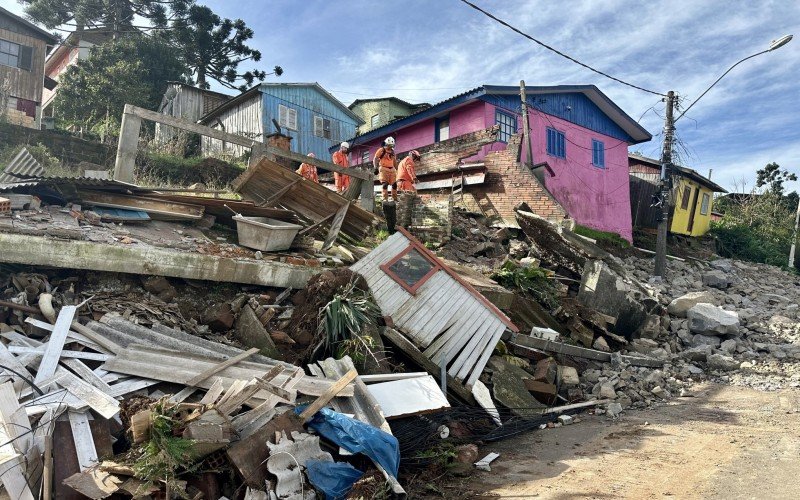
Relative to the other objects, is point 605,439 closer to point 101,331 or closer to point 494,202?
point 101,331

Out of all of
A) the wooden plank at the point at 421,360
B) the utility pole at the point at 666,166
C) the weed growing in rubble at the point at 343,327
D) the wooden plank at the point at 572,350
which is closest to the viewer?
the weed growing in rubble at the point at 343,327

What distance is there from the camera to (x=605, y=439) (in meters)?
5.86

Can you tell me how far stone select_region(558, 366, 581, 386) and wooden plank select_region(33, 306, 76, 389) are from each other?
254 inches

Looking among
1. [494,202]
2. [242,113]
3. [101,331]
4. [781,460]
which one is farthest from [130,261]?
[242,113]

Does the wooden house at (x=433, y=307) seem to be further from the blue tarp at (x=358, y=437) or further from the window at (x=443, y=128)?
the window at (x=443, y=128)

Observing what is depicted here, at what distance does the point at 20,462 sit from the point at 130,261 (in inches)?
96.0

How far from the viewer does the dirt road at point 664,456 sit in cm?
432

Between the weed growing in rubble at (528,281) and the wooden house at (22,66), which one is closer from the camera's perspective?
the weed growing in rubble at (528,281)

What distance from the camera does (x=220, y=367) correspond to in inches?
190

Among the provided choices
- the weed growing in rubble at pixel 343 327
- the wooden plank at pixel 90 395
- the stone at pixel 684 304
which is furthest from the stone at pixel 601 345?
the wooden plank at pixel 90 395

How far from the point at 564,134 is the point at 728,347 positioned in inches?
434

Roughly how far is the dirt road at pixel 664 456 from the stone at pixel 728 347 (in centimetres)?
211

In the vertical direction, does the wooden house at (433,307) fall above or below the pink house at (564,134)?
below

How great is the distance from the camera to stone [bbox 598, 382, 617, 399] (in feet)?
24.0
